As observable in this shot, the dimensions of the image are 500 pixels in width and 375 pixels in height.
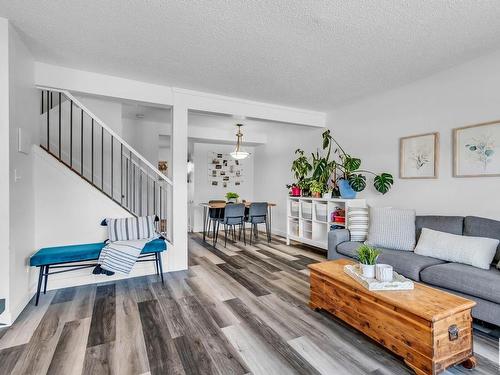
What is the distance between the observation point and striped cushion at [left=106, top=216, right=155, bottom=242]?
9.71ft

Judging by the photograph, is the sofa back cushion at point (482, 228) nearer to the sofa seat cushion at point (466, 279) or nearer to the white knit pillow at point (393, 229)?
the sofa seat cushion at point (466, 279)

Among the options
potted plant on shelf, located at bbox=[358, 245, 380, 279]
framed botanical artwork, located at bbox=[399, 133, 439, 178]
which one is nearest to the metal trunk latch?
potted plant on shelf, located at bbox=[358, 245, 380, 279]

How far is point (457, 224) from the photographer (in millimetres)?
2615

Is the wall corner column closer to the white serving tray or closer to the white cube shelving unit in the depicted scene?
the white cube shelving unit

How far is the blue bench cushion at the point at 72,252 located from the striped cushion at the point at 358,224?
7.58 feet

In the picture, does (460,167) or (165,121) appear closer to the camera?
(460,167)

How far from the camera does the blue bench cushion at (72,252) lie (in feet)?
8.06

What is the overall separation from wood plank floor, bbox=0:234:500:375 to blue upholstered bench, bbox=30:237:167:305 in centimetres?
25

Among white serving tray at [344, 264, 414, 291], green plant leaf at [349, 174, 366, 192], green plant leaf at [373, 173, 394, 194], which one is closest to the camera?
white serving tray at [344, 264, 414, 291]

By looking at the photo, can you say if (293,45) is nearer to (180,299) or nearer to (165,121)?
(180,299)

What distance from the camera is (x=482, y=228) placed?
8.00 ft

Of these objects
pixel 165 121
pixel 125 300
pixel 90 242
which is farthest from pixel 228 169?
pixel 125 300

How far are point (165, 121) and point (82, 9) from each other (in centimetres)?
336

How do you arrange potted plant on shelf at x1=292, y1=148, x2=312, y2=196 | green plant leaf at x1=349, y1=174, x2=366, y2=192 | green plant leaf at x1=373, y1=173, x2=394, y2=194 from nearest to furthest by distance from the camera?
green plant leaf at x1=373, y1=173, x2=394, y2=194 < green plant leaf at x1=349, y1=174, x2=366, y2=192 < potted plant on shelf at x1=292, y1=148, x2=312, y2=196
